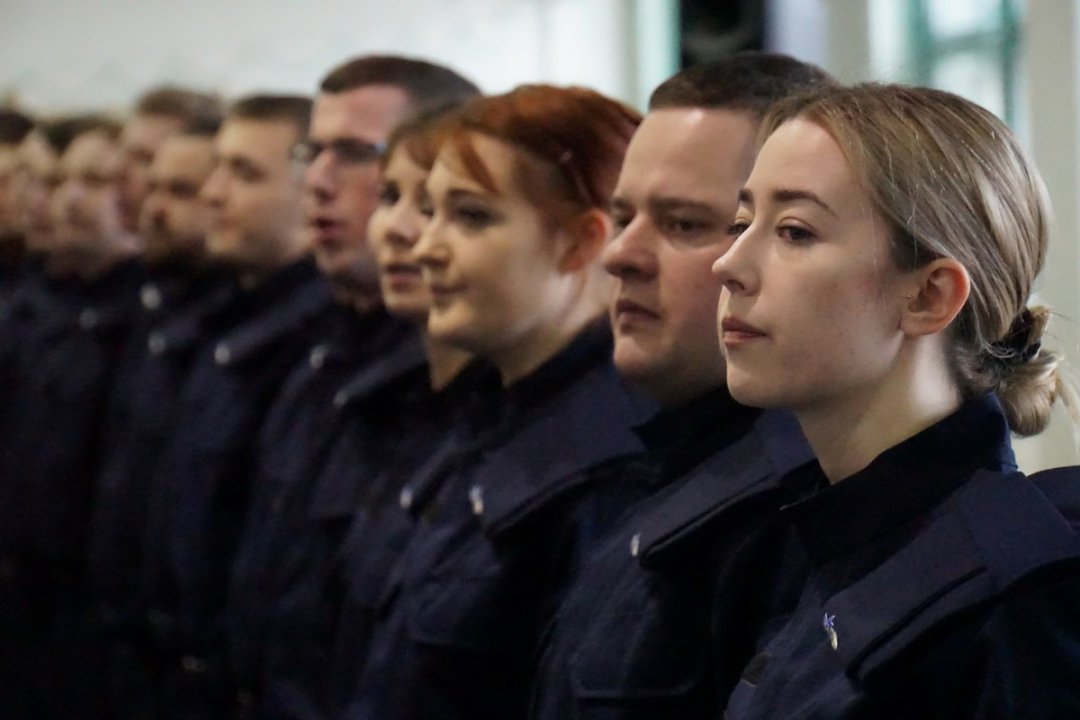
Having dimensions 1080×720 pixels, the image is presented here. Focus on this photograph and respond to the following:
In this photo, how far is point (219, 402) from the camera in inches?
142

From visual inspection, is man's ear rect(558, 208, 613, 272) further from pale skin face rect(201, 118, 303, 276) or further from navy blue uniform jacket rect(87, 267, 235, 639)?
navy blue uniform jacket rect(87, 267, 235, 639)

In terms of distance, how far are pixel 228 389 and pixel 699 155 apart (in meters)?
1.97

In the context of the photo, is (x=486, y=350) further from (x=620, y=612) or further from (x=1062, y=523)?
(x=1062, y=523)

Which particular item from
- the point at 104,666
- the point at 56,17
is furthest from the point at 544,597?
the point at 56,17

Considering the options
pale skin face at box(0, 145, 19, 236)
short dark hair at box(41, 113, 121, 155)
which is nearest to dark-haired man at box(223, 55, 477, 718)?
short dark hair at box(41, 113, 121, 155)

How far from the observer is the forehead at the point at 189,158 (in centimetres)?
408

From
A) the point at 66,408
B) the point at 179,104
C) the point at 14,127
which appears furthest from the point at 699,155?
the point at 14,127

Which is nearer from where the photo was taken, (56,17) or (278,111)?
(278,111)

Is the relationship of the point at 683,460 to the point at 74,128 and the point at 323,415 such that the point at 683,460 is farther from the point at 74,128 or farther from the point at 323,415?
the point at 74,128

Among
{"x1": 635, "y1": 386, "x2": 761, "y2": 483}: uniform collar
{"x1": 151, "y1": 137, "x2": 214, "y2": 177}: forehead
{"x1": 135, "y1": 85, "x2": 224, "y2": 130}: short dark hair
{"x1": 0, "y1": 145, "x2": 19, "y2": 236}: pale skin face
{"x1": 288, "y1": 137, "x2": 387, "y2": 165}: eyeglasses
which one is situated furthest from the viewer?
{"x1": 0, "y1": 145, "x2": 19, "y2": 236}: pale skin face

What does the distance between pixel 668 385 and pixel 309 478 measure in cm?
134

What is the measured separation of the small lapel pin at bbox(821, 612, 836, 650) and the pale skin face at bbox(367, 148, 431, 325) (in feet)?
4.52

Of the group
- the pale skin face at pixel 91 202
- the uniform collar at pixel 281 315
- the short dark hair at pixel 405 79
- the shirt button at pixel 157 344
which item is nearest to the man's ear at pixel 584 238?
the short dark hair at pixel 405 79

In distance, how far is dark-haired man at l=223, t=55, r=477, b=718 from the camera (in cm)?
292
